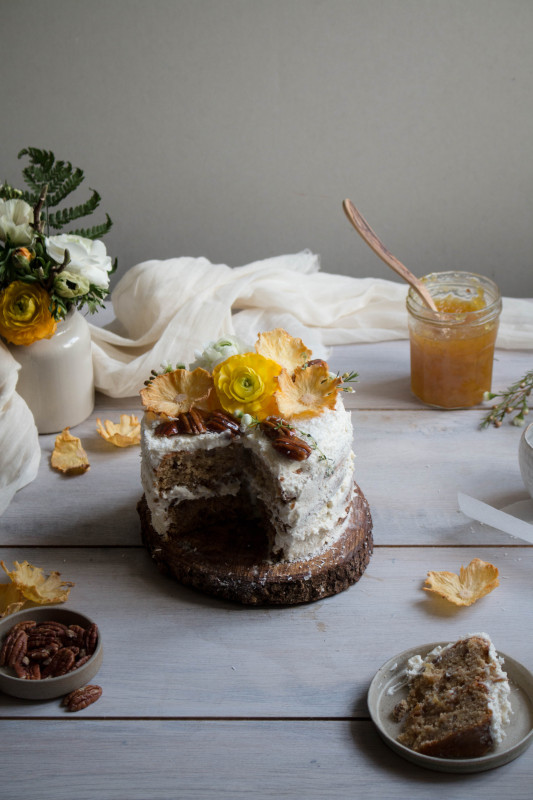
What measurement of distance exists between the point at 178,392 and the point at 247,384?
17 centimetres

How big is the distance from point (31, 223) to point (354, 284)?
112 cm

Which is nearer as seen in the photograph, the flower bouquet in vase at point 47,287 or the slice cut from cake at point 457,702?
the slice cut from cake at point 457,702

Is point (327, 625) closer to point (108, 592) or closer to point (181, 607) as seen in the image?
point (181, 607)

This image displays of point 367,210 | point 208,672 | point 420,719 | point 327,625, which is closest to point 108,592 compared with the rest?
point 208,672

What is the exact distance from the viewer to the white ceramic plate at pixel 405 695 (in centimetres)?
152

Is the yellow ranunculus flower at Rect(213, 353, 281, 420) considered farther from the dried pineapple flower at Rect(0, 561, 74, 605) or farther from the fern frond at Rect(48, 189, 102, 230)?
the fern frond at Rect(48, 189, 102, 230)

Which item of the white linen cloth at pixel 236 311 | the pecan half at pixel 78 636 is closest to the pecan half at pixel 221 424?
the pecan half at pixel 78 636

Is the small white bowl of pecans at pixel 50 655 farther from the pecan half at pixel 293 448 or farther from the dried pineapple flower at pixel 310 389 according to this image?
the dried pineapple flower at pixel 310 389

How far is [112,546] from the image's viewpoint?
6.91 ft

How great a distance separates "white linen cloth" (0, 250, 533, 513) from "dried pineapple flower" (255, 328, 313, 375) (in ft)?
2.15

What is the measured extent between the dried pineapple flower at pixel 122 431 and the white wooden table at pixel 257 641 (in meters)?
0.03

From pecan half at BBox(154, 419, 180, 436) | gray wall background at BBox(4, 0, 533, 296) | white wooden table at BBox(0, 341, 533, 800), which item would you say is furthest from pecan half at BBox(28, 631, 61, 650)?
gray wall background at BBox(4, 0, 533, 296)

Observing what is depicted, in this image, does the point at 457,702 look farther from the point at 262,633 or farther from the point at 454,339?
the point at 454,339

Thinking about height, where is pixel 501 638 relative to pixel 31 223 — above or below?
below
